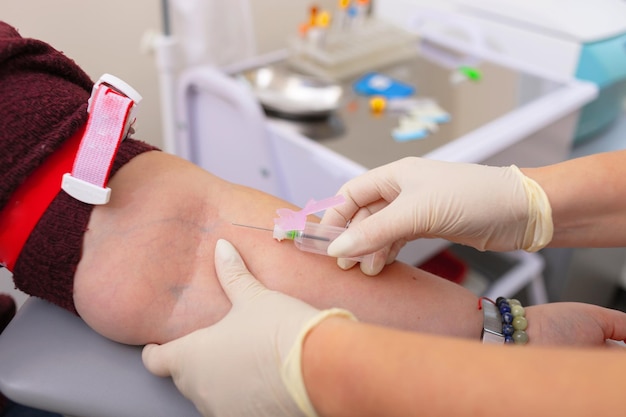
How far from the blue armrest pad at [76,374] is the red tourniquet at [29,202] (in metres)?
0.12

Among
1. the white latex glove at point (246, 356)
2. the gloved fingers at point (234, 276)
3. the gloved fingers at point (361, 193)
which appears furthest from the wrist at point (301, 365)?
the gloved fingers at point (361, 193)

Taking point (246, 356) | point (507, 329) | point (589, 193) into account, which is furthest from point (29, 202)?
point (589, 193)

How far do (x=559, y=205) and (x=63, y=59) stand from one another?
0.74m

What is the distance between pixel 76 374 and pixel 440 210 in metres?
0.54

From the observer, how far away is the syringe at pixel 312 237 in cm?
79

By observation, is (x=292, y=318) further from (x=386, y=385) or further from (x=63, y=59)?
(x=63, y=59)

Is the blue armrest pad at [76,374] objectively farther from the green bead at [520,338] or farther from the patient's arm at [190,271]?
the green bead at [520,338]

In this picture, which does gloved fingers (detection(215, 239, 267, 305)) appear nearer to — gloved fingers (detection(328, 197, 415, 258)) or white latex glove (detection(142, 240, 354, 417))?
white latex glove (detection(142, 240, 354, 417))

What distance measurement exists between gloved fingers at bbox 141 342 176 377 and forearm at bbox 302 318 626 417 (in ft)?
0.67

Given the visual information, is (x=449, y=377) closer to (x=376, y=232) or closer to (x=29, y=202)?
(x=376, y=232)

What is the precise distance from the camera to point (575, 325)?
803 millimetres

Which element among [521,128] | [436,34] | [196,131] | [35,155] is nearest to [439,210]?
[35,155]

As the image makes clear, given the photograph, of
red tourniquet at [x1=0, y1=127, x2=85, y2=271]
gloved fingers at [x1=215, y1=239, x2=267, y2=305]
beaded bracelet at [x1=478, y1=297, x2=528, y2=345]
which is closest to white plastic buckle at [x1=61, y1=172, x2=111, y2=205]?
red tourniquet at [x1=0, y1=127, x2=85, y2=271]

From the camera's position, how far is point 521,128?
1.35 metres
